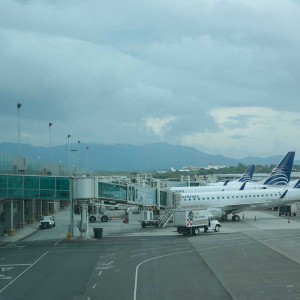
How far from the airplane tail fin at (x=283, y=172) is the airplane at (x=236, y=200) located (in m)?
21.2

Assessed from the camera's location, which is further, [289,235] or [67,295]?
[289,235]

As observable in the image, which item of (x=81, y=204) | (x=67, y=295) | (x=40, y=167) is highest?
(x=40, y=167)

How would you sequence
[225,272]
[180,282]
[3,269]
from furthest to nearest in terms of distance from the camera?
[3,269] → [225,272] → [180,282]

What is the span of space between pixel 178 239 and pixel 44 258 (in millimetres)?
16250

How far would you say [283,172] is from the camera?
336ft

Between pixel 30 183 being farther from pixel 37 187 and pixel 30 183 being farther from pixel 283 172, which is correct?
pixel 283 172

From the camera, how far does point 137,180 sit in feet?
232

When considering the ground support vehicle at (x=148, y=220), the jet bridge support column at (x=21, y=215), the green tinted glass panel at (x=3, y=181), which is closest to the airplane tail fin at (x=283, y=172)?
the ground support vehicle at (x=148, y=220)

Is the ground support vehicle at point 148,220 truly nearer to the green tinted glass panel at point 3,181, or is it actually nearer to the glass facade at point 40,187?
the glass facade at point 40,187

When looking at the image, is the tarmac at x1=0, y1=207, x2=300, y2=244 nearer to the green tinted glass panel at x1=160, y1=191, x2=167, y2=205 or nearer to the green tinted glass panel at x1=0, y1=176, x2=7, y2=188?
the green tinted glass panel at x1=160, y1=191, x2=167, y2=205

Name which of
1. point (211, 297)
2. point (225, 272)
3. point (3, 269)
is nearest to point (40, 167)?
point (3, 269)

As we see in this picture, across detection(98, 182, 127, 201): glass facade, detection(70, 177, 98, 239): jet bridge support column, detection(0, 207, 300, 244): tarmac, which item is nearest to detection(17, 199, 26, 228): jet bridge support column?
detection(0, 207, 300, 244): tarmac

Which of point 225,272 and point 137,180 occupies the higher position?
point 137,180

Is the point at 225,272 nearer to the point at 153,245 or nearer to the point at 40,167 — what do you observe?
the point at 153,245
